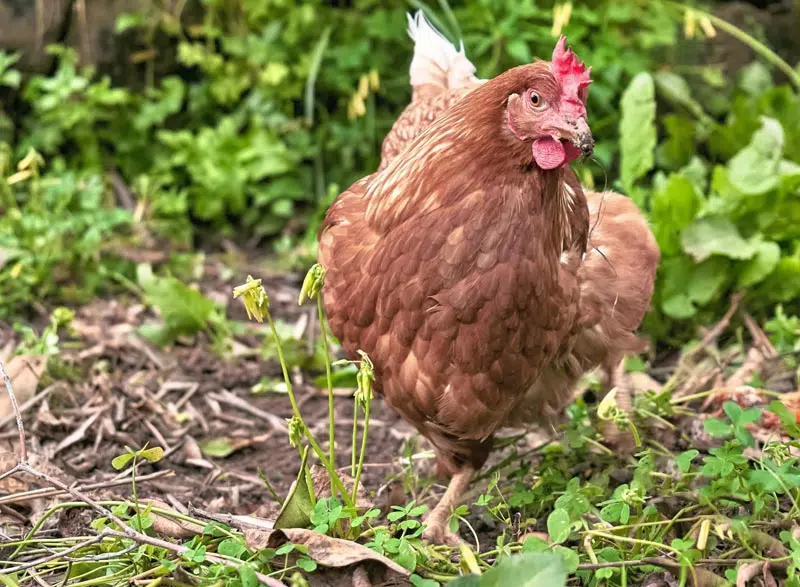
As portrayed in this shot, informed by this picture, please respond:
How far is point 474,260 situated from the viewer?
2.30 metres

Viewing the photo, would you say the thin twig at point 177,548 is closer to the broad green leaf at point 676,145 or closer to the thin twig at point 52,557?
the thin twig at point 52,557

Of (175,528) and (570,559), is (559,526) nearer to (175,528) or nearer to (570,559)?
(570,559)

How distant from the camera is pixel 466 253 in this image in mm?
2299

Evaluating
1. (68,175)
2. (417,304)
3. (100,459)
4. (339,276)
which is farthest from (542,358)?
(68,175)

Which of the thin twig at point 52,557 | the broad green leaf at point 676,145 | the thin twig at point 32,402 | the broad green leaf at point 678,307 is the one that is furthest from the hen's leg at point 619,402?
the thin twig at point 32,402

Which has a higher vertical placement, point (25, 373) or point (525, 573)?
point (525, 573)

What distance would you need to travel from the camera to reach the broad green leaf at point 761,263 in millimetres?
3646

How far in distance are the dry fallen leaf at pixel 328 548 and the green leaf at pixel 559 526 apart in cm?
33

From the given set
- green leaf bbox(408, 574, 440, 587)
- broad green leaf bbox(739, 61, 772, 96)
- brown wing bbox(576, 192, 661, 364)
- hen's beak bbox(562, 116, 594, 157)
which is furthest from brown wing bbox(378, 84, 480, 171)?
broad green leaf bbox(739, 61, 772, 96)

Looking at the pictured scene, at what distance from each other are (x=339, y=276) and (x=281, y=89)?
253cm

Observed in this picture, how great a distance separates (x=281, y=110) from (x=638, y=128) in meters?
1.95

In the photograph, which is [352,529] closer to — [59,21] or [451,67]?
[451,67]

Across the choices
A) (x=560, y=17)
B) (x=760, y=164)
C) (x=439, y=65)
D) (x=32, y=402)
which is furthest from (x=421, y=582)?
(x=560, y=17)

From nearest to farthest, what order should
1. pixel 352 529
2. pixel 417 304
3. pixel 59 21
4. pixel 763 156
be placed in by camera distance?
pixel 352 529 < pixel 417 304 < pixel 763 156 < pixel 59 21
